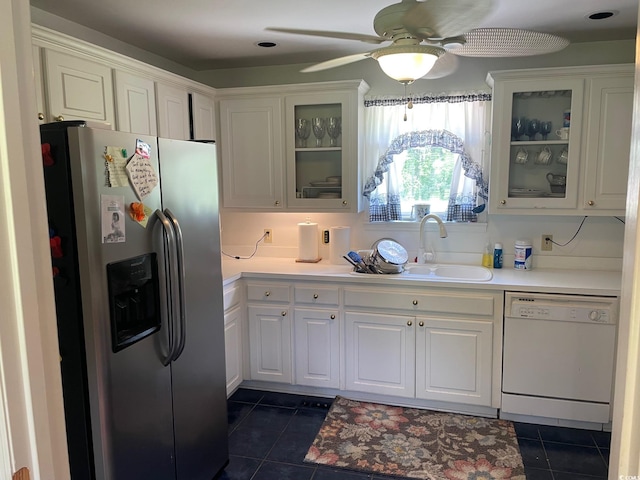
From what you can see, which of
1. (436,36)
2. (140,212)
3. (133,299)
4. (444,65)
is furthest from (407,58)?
(133,299)

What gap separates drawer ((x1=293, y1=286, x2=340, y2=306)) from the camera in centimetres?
300

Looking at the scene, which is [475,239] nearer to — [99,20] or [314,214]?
[314,214]

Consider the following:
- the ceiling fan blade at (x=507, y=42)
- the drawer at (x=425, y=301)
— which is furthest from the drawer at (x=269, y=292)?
the ceiling fan blade at (x=507, y=42)

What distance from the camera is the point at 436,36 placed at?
1771 millimetres

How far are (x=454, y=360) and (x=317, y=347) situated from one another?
86 centimetres

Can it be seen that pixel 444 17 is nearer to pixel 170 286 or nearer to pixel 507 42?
pixel 507 42

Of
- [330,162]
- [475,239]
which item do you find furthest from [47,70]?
[475,239]

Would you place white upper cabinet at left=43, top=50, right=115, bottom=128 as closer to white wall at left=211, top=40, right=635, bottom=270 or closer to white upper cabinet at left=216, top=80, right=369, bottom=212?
white upper cabinet at left=216, top=80, right=369, bottom=212

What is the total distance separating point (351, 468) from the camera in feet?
7.84

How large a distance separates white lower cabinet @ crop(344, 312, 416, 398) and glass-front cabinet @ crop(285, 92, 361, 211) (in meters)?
0.79

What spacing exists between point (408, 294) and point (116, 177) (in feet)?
6.02

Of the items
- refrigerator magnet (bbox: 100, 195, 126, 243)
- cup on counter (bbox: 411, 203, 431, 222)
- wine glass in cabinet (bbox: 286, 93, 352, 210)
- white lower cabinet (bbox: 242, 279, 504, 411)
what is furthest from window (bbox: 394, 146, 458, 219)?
refrigerator magnet (bbox: 100, 195, 126, 243)

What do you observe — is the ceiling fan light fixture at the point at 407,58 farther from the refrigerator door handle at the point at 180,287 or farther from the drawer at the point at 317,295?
the drawer at the point at 317,295

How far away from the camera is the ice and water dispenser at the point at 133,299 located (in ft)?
5.47
